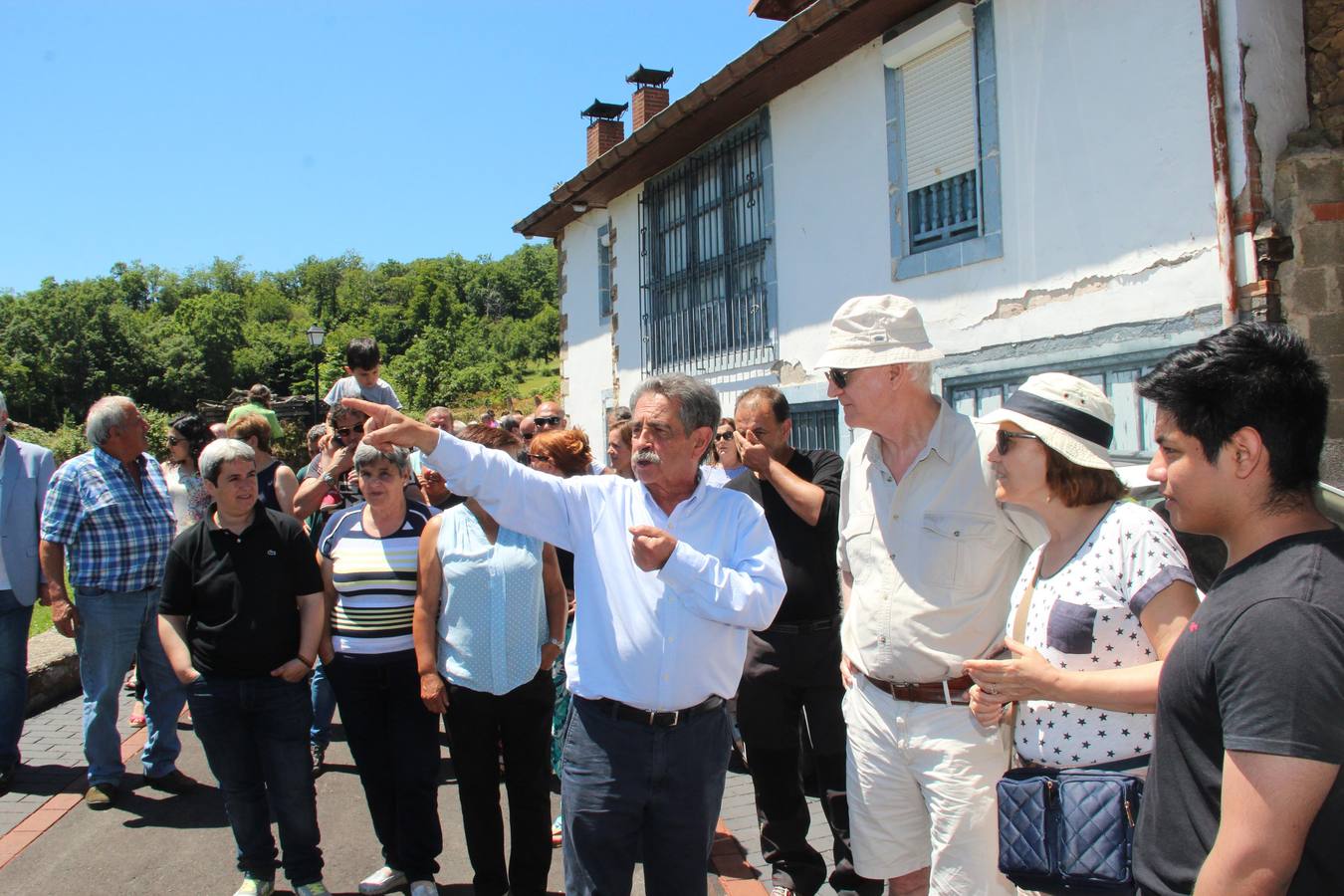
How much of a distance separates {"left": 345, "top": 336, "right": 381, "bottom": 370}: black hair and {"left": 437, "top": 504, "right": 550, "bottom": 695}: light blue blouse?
129 inches

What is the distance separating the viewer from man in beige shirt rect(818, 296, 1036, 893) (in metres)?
2.91

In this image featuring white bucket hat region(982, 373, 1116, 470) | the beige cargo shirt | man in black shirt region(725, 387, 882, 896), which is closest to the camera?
white bucket hat region(982, 373, 1116, 470)

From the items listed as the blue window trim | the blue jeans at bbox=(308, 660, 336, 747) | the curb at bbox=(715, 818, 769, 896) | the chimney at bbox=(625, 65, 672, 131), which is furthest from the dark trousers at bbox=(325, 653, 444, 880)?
the chimney at bbox=(625, 65, 672, 131)

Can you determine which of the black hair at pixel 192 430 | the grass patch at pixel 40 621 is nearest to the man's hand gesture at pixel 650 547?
the black hair at pixel 192 430

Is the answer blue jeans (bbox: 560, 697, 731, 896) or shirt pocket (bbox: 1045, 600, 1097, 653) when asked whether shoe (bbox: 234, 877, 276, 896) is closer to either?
blue jeans (bbox: 560, 697, 731, 896)

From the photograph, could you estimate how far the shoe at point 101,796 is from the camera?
207 inches

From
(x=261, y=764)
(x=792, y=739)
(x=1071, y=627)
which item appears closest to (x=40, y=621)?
(x=261, y=764)

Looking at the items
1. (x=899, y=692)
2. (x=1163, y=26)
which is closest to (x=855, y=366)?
(x=899, y=692)

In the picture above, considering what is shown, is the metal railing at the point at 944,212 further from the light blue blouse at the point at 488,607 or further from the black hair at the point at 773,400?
the light blue blouse at the point at 488,607

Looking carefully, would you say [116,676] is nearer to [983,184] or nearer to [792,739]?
[792,739]

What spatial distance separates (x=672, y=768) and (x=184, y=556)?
253 cm

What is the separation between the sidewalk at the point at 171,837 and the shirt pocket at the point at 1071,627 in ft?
7.74

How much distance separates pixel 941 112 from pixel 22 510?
7.13 m

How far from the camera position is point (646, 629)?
2928 mm
